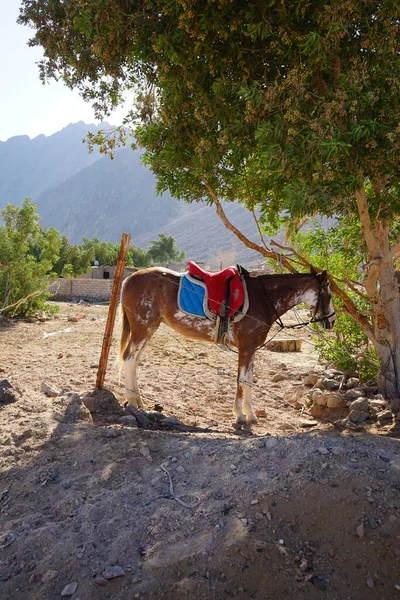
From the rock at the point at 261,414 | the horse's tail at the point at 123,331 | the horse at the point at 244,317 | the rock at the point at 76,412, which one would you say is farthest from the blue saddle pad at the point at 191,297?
the rock at the point at 76,412

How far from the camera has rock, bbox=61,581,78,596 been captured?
3.02 meters

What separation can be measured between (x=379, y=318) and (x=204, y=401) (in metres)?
3.16

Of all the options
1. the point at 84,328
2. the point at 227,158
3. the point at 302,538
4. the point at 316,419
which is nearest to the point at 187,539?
the point at 302,538

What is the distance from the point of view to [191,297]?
22.1 feet

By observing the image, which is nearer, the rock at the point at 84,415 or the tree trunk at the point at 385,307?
the rock at the point at 84,415

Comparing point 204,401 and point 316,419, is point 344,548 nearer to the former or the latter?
point 316,419

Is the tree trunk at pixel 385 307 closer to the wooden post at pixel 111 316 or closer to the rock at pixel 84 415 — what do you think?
the wooden post at pixel 111 316

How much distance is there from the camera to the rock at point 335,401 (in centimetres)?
718

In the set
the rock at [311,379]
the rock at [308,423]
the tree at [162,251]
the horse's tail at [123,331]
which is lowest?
the rock at [308,423]

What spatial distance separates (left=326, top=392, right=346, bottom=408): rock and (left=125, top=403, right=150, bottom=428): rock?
9.59ft

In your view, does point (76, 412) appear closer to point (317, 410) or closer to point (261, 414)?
point (261, 414)

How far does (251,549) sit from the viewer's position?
314 centimetres

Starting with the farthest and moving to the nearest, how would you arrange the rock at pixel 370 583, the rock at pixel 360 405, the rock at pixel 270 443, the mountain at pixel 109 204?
the mountain at pixel 109 204
the rock at pixel 360 405
the rock at pixel 270 443
the rock at pixel 370 583

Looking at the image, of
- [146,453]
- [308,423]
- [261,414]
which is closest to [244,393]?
[261,414]
